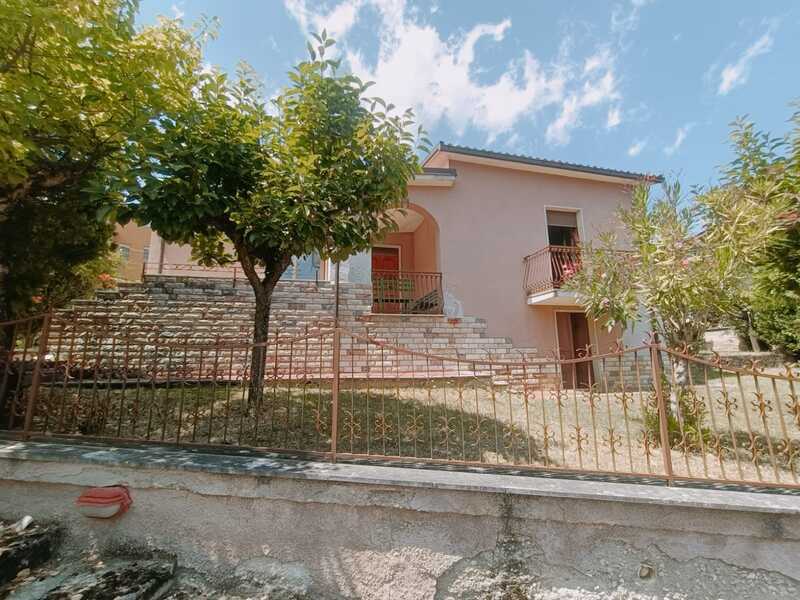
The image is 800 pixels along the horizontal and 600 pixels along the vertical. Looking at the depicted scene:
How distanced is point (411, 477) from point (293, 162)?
3440mm

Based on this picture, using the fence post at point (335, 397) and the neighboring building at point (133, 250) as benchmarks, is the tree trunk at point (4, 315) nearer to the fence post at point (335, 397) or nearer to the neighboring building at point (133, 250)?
the fence post at point (335, 397)

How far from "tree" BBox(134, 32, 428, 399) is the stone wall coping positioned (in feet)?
4.56

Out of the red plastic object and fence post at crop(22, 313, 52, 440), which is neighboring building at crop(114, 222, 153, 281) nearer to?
fence post at crop(22, 313, 52, 440)

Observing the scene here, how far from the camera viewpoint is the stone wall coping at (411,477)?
8.28ft

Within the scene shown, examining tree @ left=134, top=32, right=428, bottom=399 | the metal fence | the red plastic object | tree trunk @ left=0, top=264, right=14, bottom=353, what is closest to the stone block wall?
the metal fence

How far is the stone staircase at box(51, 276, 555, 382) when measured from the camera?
7.81 m

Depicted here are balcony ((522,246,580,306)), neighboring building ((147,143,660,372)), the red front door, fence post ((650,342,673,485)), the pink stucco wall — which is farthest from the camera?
the red front door

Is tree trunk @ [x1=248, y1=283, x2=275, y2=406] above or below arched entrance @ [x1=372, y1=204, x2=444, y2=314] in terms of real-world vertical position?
below

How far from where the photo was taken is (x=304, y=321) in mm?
8812

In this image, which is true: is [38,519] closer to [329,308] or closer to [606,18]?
[329,308]

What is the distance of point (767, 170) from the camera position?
4.71 m

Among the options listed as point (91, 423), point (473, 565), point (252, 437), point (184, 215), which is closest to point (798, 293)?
point (473, 565)

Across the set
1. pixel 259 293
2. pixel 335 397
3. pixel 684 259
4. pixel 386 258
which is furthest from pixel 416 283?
pixel 335 397

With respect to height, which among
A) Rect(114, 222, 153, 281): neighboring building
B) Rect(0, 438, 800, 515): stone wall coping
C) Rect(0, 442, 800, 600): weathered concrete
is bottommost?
Rect(0, 442, 800, 600): weathered concrete
